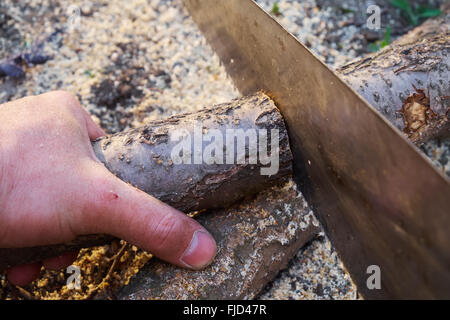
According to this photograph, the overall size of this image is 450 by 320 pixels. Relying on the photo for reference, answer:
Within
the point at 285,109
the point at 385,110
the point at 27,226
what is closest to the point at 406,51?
the point at 385,110

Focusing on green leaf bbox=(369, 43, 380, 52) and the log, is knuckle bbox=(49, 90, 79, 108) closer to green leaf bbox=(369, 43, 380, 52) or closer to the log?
the log

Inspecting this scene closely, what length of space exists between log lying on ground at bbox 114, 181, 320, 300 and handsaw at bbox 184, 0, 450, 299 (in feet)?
0.37

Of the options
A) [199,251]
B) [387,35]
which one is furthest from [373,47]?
[199,251]

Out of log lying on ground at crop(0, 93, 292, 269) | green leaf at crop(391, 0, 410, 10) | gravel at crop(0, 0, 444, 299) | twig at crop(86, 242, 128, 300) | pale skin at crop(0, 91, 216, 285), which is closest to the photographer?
pale skin at crop(0, 91, 216, 285)

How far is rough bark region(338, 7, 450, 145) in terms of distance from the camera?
1662 millimetres

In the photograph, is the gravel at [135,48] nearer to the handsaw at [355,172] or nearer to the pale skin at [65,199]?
the handsaw at [355,172]

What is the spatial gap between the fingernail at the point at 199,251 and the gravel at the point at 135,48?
2.73ft

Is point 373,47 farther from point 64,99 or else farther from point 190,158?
point 64,99

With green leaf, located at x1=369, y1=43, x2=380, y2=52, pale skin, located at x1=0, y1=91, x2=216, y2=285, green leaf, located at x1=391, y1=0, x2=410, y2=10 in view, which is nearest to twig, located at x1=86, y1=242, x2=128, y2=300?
pale skin, located at x1=0, y1=91, x2=216, y2=285

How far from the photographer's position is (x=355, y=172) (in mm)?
1409

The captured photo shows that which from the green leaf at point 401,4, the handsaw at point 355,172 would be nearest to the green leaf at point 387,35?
the green leaf at point 401,4

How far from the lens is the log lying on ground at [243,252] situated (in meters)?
1.68

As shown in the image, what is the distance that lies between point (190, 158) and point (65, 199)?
45cm

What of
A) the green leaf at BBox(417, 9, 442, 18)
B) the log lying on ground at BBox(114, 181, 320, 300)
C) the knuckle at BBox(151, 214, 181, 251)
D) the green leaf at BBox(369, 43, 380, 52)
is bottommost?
the log lying on ground at BBox(114, 181, 320, 300)
